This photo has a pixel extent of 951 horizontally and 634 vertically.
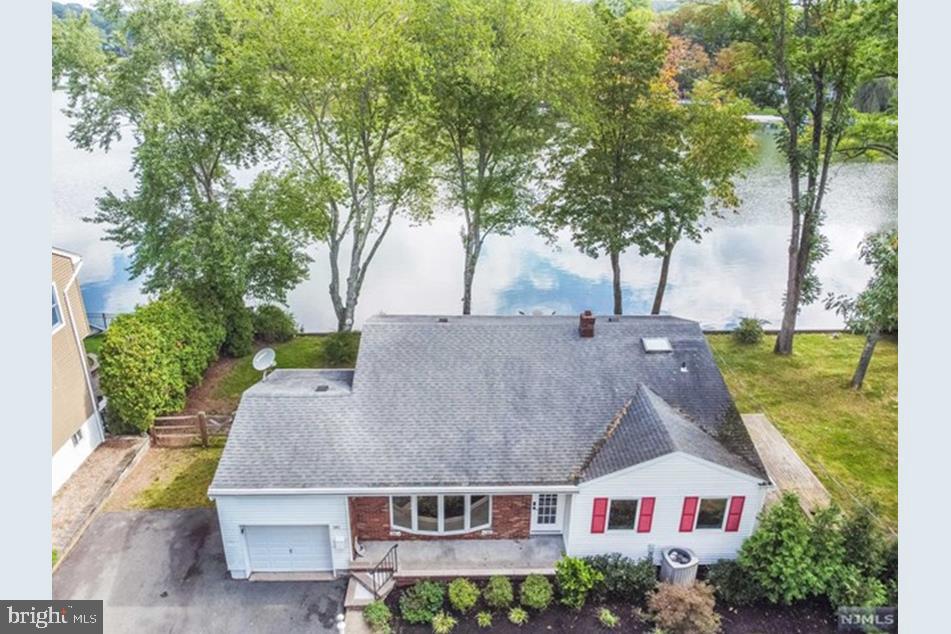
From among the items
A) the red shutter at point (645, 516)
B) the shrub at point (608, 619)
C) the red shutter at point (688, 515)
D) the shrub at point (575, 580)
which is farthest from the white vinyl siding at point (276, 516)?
the red shutter at point (688, 515)

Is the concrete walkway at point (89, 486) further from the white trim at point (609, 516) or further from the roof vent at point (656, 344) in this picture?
the roof vent at point (656, 344)

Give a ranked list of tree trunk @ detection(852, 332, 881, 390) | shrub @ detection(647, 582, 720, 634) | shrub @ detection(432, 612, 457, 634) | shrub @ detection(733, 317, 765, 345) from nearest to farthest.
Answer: shrub @ detection(647, 582, 720, 634) → shrub @ detection(432, 612, 457, 634) → tree trunk @ detection(852, 332, 881, 390) → shrub @ detection(733, 317, 765, 345)

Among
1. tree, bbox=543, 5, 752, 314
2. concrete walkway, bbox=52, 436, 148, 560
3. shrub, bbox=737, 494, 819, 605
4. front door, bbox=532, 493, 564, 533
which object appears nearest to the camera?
shrub, bbox=737, 494, 819, 605

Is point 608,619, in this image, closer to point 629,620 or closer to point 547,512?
point 629,620

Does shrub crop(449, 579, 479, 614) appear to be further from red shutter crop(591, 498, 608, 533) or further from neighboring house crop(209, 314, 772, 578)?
red shutter crop(591, 498, 608, 533)

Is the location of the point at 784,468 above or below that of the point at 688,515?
below

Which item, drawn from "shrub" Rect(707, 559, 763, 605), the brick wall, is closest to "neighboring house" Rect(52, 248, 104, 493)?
the brick wall

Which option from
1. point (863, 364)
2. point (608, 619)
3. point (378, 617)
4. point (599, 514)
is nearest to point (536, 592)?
point (608, 619)

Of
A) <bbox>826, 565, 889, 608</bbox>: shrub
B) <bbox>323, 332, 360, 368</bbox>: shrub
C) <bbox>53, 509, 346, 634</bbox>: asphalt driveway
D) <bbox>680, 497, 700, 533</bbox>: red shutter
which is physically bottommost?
<bbox>53, 509, 346, 634</bbox>: asphalt driveway
